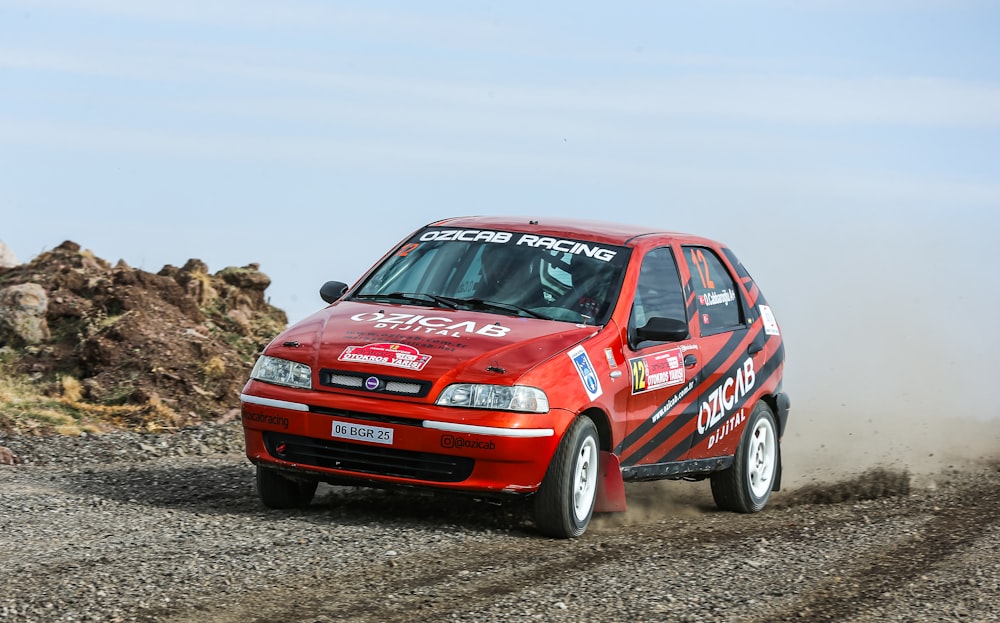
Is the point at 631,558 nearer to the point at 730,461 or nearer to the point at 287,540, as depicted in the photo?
the point at 287,540

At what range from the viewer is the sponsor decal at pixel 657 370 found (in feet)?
26.5

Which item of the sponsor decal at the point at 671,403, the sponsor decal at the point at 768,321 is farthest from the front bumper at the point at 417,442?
the sponsor decal at the point at 768,321

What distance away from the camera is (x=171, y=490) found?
9039 millimetres

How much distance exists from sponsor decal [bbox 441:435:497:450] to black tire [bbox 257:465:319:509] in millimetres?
1106

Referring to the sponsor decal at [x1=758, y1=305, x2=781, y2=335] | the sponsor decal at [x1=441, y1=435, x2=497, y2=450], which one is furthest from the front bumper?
the sponsor decal at [x1=758, y1=305, x2=781, y2=335]

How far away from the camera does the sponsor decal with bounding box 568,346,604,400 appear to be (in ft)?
24.6

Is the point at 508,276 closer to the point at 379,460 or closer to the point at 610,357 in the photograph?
the point at 610,357

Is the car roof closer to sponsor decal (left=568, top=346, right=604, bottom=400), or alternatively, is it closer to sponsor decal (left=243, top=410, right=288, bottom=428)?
sponsor decal (left=568, top=346, right=604, bottom=400)

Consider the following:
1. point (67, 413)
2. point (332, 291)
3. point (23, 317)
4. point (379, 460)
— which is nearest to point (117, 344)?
point (23, 317)

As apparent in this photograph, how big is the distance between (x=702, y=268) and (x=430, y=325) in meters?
2.46

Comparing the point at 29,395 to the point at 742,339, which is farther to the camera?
the point at 29,395

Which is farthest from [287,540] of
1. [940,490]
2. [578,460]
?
[940,490]

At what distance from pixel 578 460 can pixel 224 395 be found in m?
7.93

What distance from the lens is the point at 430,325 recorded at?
770cm
